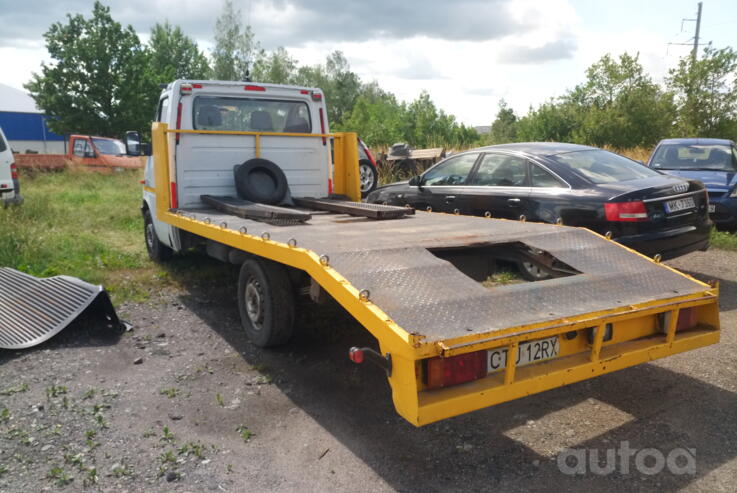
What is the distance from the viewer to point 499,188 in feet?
20.9

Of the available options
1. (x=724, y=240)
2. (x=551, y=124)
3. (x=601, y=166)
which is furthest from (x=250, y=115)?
(x=551, y=124)

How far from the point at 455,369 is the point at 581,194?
3.50 meters

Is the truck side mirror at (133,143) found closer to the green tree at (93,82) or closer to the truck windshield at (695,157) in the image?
the truck windshield at (695,157)

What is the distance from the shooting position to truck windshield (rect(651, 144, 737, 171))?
9.98 metres

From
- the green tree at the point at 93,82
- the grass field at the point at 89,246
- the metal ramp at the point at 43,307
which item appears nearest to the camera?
the metal ramp at the point at 43,307

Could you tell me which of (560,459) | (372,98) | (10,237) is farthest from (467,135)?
(560,459)

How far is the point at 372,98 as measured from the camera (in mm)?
71562

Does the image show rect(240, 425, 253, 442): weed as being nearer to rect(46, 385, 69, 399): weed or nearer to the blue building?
rect(46, 385, 69, 399): weed

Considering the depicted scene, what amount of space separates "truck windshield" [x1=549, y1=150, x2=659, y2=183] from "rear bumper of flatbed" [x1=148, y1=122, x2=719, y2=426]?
1892 mm

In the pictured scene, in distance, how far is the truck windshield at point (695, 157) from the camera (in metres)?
9.98

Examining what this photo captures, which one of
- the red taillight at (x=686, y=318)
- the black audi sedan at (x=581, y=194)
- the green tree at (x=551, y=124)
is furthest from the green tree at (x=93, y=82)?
the red taillight at (x=686, y=318)

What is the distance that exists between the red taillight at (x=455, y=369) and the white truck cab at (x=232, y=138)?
13.9 ft

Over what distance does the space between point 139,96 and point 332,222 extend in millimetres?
31829

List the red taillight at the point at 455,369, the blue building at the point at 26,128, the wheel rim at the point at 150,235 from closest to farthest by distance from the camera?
1. the red taillight at the point at 455,369
2. the wheel rim at the point at 150,235
3. the blue building at the point at 26,128
